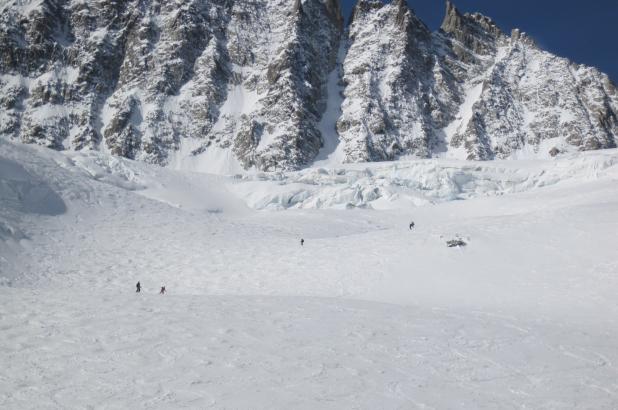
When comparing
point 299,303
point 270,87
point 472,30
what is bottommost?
point 299,303

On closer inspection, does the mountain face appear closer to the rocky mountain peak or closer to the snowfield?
the rocky mountain peak

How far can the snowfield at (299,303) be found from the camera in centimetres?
933

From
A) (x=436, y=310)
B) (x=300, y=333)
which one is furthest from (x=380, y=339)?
(x=436, y=310)

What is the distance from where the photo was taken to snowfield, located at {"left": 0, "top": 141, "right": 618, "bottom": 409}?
367 inches

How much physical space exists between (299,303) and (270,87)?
114270 millimetres

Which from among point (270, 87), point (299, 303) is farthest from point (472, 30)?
point (299, 303)

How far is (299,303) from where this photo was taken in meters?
17.1

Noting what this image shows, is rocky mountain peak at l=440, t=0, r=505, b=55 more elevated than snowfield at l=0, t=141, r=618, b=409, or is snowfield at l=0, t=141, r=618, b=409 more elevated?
rocky mountain peak at l=440, t=0, r=505, b=55

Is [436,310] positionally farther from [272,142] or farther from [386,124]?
[386,124]

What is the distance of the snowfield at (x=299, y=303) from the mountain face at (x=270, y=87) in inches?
2545

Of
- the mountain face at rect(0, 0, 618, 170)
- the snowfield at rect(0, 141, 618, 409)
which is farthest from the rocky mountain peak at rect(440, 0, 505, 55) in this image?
the snowfield at rect(0, 141, 618, 409)

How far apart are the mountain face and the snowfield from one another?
212 feet

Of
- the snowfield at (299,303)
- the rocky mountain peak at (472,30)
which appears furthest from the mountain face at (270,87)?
the snowfield at (299,303)

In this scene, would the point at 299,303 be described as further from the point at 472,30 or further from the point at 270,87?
the point at 472,30
